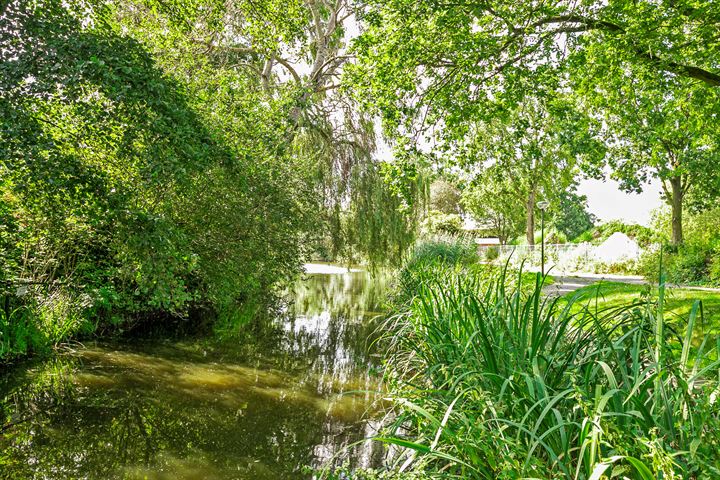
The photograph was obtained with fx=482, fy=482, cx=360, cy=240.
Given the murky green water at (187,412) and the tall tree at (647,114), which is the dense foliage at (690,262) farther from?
the murky green water at (187,412)

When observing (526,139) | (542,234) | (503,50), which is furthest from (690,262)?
(503,50)

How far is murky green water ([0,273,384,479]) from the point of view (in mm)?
4082

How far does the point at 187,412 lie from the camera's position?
5.27m

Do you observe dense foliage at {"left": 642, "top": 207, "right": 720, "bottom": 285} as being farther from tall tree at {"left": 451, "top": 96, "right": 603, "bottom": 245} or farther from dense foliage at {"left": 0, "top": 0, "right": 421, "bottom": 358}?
dense foliage at {"left": 0, "top": 0, "right": 421, "bottom": 358}

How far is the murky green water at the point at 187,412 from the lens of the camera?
4.08 meters

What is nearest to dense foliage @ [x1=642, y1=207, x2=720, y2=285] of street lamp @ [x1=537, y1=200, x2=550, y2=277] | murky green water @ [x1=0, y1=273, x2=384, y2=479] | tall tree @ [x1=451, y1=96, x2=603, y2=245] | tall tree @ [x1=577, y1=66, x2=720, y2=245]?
tall tree @ [x1=577, y1=66, x2=720, y2=245]

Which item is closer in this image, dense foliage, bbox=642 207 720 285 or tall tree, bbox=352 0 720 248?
tall tree, bbox=352 0 720 248

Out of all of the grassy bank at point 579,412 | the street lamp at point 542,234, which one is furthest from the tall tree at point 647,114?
the grassy bank at point 579,412

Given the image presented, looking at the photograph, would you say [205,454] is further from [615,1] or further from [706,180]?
[706,180]

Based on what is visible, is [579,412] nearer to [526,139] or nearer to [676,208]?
[526,139]

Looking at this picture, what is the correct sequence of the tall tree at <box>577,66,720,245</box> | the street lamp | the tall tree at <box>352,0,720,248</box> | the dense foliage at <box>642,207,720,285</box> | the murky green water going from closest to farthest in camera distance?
the murky green water, the street lamp, the tall tree at <box>352,0,720,248</box>, the tall tree at <box>577,66,720,245</box>, the dense foliage at <box>642,207,720,285</box>

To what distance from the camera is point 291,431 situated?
4.97 metres

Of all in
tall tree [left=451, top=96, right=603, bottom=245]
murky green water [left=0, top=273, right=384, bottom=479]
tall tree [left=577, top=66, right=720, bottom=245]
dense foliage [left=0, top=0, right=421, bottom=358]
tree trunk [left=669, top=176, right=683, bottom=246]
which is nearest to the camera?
murky green water [left=0, top=273, right=384, bottom=479]

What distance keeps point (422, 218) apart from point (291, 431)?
917 centimetres
